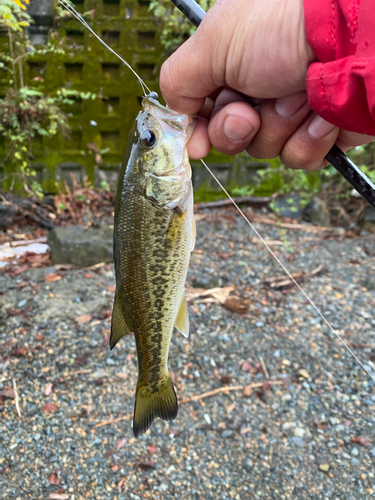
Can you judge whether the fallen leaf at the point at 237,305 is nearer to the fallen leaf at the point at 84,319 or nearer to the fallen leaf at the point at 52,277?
the fallen leaf at the point at 84,319

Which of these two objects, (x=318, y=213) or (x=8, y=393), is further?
(x=318, y=213)

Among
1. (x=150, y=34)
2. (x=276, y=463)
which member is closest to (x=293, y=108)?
(x=276, y=463)

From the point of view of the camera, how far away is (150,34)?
19.1 feet

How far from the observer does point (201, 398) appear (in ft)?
10.1

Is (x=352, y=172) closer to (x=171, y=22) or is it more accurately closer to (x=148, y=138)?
(x=148, y=138)

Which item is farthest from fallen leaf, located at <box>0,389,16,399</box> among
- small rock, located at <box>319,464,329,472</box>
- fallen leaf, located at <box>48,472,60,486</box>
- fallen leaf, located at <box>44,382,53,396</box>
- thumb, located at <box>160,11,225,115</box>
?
thumb, located at <box>160,11,225,115</box>

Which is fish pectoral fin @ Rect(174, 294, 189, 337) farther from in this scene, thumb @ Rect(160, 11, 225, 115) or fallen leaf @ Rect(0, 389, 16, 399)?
fallen leaf @ Rect(0, 389, 16, 399)

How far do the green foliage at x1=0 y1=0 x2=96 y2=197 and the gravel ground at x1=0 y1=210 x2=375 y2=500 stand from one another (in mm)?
2105

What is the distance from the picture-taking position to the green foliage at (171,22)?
556 cm

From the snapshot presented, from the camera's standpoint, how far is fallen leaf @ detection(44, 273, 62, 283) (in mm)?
4227

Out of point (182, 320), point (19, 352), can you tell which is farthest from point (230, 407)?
point (19, 352)

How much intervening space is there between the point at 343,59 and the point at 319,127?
0.50 m

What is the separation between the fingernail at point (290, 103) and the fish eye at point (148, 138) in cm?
57

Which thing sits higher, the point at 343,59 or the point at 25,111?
the point at 343,59
